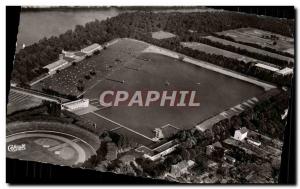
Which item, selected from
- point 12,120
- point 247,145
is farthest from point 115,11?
point 247,145

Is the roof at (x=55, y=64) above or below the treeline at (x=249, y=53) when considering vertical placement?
below

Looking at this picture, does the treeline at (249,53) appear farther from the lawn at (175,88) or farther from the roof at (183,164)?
the roof at (183,164)

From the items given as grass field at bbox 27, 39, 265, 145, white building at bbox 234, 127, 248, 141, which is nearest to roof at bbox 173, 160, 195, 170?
grass field at bbox 27, 39, 265, 145

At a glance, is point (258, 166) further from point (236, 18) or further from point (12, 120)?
point (12, 120)

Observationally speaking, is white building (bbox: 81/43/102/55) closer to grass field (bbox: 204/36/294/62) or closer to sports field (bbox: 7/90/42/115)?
sports field (bbox: 7/90/42/115)

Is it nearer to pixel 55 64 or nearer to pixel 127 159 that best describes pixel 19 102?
pixel 55 64

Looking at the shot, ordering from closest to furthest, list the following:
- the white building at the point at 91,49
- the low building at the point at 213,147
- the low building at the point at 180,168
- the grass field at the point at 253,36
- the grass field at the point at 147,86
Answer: the low building at the point at 180,168 → the low building at the point at 213,147 → the grass field at the point at 147,86 → the grass field at the point at 253,36 → the white building at the point at 91,49

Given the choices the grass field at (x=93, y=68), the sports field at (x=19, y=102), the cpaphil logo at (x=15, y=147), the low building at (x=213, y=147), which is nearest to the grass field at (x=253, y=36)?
the grass field at (x=93, y=68)
